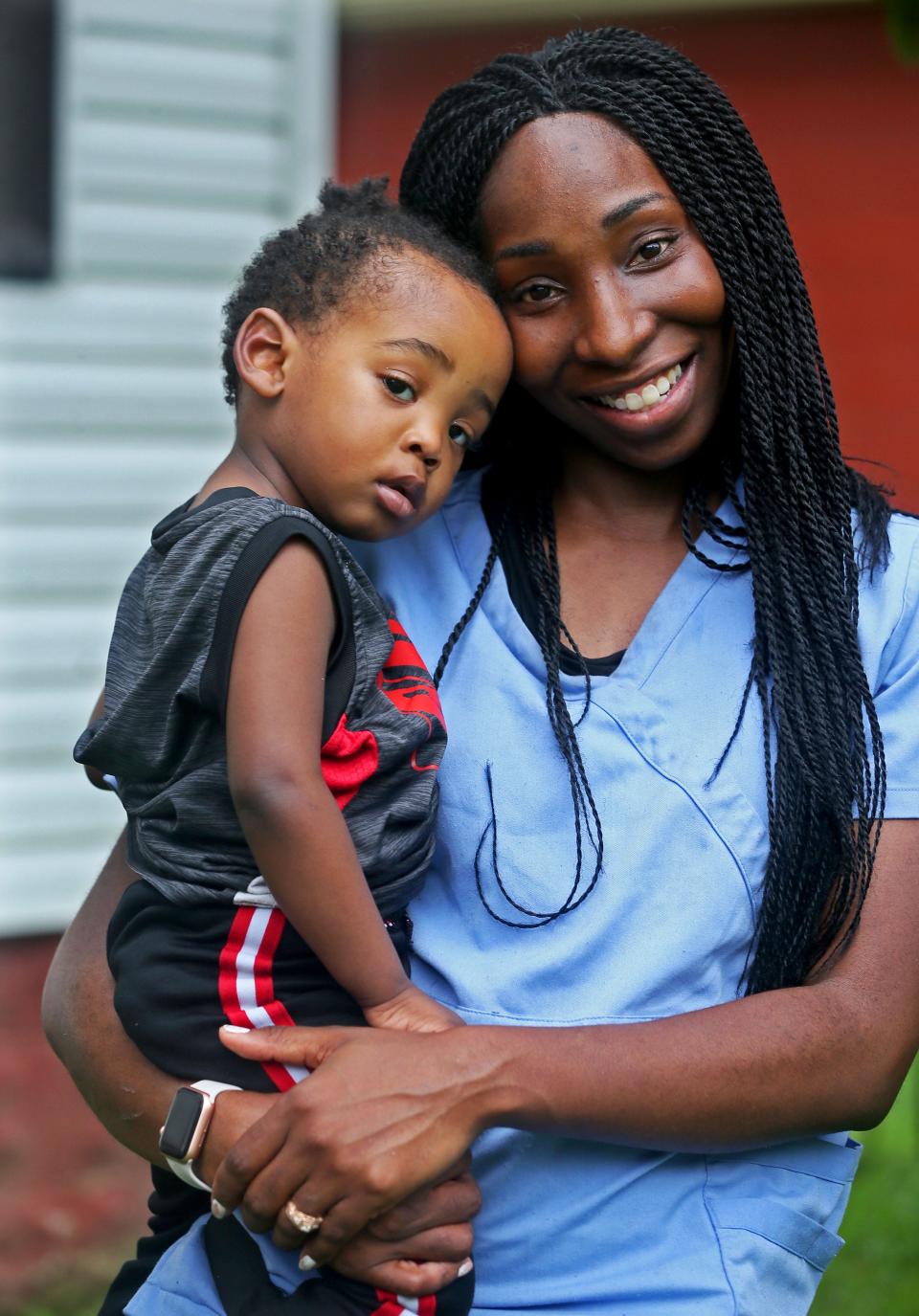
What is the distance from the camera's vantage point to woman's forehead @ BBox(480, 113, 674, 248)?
2.00 metres

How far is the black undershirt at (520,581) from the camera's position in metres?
2.06

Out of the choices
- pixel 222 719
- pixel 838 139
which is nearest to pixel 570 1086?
pixel 222 719

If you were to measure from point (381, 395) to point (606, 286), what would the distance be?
306 mm

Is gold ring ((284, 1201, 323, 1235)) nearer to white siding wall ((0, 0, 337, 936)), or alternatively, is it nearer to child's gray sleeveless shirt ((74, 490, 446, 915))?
child's gray sleeveless shirt ((74, 490, 446, 915))

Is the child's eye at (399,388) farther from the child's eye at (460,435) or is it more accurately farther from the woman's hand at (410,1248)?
the woman's hand at (410,1248)

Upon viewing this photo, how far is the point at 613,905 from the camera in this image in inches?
74.9

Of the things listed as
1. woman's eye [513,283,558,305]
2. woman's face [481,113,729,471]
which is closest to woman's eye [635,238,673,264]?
woman's face [481,113,729,471]

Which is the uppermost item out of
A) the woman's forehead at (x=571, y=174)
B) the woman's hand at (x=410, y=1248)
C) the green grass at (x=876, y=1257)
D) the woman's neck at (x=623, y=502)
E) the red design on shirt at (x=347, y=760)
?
the woman's forehead at (x=571, y=174)

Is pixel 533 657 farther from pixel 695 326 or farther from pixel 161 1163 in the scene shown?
pixel 161 1163

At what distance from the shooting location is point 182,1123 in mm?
1785

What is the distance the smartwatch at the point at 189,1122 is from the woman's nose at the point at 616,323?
36.7 inches

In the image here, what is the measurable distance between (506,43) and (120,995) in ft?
14.5

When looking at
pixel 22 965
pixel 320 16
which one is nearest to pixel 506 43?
pixel 320 16

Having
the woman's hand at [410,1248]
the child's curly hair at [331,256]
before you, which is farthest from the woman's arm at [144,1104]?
the child's curly hair at [331,256]
